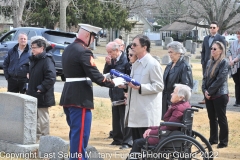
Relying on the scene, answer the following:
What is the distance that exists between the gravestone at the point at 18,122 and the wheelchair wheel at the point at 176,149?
2.37 m

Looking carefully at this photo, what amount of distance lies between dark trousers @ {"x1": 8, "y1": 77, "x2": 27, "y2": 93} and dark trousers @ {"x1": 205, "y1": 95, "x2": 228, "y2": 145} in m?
3.46

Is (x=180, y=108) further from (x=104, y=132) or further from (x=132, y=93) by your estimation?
(x=104, y=132)

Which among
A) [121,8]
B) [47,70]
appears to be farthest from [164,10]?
[47,70]

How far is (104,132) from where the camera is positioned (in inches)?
435

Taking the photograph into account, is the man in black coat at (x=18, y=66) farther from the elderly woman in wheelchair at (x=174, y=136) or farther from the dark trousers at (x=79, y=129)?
the elderly woman in wheelchair at (x=174, y=136)

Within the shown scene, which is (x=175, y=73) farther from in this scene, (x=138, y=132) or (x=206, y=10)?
(x=206, y=10)

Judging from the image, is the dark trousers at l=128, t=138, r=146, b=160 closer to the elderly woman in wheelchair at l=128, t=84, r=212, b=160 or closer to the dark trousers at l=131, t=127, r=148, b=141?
the elderly woman in wheelchair at l=128, t=84, r=212, b=160

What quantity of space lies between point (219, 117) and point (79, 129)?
3.12 meters

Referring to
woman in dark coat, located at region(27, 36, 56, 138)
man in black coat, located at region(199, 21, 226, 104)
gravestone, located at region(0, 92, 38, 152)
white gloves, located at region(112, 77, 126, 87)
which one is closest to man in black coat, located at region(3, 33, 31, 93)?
woman in dark coat, located at region(27, 36, 56, 138)

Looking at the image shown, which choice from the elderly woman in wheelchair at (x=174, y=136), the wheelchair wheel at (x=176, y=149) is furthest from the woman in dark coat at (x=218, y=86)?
the wheelchair wheel at (x=176, y=149)

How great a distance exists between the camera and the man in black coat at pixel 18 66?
10203 mm

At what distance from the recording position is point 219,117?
30.1 feet

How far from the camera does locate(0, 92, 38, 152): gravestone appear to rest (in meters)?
8.47

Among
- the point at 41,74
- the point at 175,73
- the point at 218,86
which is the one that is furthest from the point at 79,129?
the point at 218,86
